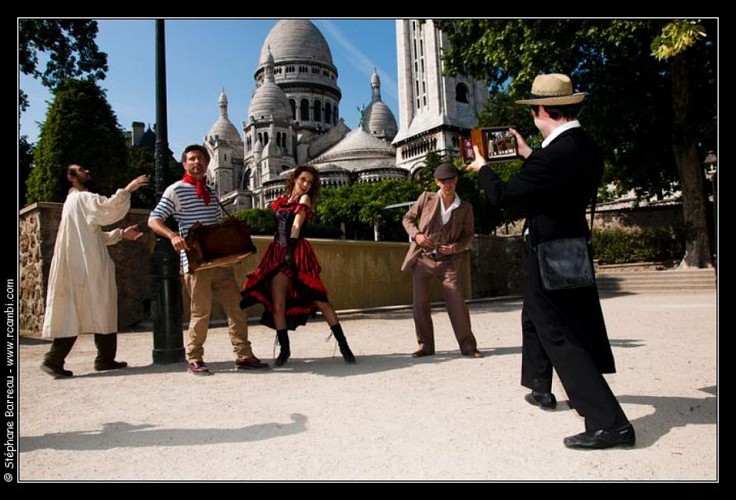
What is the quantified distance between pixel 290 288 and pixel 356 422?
2091mm

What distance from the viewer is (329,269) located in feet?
36.4

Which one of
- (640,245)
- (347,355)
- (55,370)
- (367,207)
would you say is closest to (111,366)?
(55,370)

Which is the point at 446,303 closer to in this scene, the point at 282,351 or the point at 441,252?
the point at 441,252

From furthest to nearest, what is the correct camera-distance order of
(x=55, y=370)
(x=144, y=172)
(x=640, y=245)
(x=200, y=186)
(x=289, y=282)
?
(x=144, y=172)
(x=640, y=245)
(x=289, y=282)
(x=200, y=186)
(x=55, y=370)

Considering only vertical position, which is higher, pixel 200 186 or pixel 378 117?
pixel 378 117

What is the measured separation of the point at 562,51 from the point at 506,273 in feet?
19.5

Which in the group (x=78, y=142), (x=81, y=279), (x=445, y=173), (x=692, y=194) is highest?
(x=78, y=142)

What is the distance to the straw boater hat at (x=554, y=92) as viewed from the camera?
9.14ft

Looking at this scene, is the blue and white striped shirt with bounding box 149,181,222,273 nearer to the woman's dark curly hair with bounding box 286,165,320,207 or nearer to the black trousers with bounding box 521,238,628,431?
the woman's dark curly hair with bounding box 286,165,320,207

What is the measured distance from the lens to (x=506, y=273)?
1627cm

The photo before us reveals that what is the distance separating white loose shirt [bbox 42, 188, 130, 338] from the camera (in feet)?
14.5

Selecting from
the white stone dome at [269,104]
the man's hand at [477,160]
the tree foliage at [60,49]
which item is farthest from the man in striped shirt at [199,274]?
the white stone dome at [269,104]
